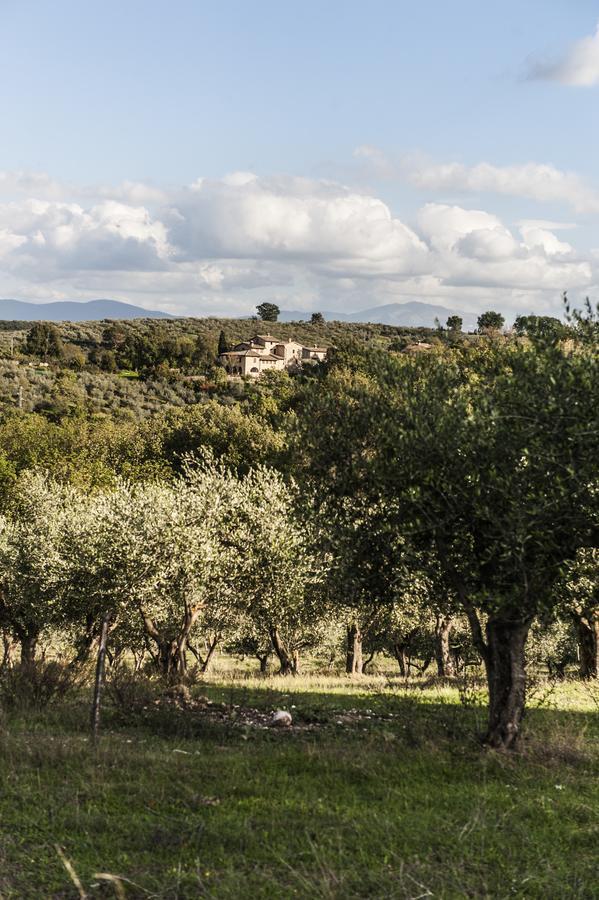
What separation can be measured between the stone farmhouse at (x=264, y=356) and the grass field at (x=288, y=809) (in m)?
110

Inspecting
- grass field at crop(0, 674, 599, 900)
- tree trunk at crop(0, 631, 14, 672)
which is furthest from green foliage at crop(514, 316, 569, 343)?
tree trunk at crop(0, 631, 14, 672)

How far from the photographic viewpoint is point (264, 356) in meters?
144

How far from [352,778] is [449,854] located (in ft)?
11.1

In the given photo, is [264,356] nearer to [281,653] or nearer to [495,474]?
[281,653]

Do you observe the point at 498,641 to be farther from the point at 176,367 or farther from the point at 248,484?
the point at 176,367

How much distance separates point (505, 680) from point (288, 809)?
5697 millimetres

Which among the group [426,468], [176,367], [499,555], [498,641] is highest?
[176,367]

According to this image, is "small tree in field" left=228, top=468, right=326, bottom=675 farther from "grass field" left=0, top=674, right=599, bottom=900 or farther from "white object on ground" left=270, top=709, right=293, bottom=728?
"grass field" left=0, top=674, right=599, bottom=900

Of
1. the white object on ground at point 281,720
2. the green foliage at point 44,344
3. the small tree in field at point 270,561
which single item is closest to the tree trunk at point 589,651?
the small tree in field at point 270,561

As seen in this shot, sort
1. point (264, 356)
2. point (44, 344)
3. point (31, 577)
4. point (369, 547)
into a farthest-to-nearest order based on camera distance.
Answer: point (264, 356), point (44, 344), point (31, 577), point (369, 547)

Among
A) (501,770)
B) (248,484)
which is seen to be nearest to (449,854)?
(501,770)

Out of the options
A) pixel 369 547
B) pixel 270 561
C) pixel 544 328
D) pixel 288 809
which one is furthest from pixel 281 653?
pixel 288 809

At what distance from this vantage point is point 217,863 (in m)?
8.72

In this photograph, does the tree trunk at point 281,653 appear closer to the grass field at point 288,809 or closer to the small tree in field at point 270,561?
the small tree in field at point 270,561
